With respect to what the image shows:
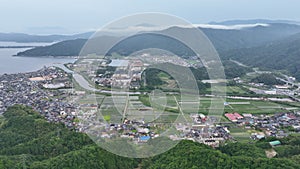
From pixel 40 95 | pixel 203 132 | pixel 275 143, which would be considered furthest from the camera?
pixel 40 95

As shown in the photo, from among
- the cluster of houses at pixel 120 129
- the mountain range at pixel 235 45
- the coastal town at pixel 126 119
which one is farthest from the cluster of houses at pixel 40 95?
the mountain range at pixel 235 45

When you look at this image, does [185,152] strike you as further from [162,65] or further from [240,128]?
[162,65]

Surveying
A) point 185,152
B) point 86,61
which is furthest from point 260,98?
point 86,61

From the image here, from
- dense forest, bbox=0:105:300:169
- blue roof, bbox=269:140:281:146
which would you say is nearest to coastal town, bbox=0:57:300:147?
blue roof, bbox=269:140:281:146

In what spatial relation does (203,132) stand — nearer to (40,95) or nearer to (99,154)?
(99,154)

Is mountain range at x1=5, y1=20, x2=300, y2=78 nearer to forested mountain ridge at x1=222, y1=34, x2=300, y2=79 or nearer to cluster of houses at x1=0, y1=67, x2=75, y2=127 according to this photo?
forested mountain ridge at x1=222, y1=34, x2=300, y2=79

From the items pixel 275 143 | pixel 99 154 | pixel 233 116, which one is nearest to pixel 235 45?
pixel 233 116
